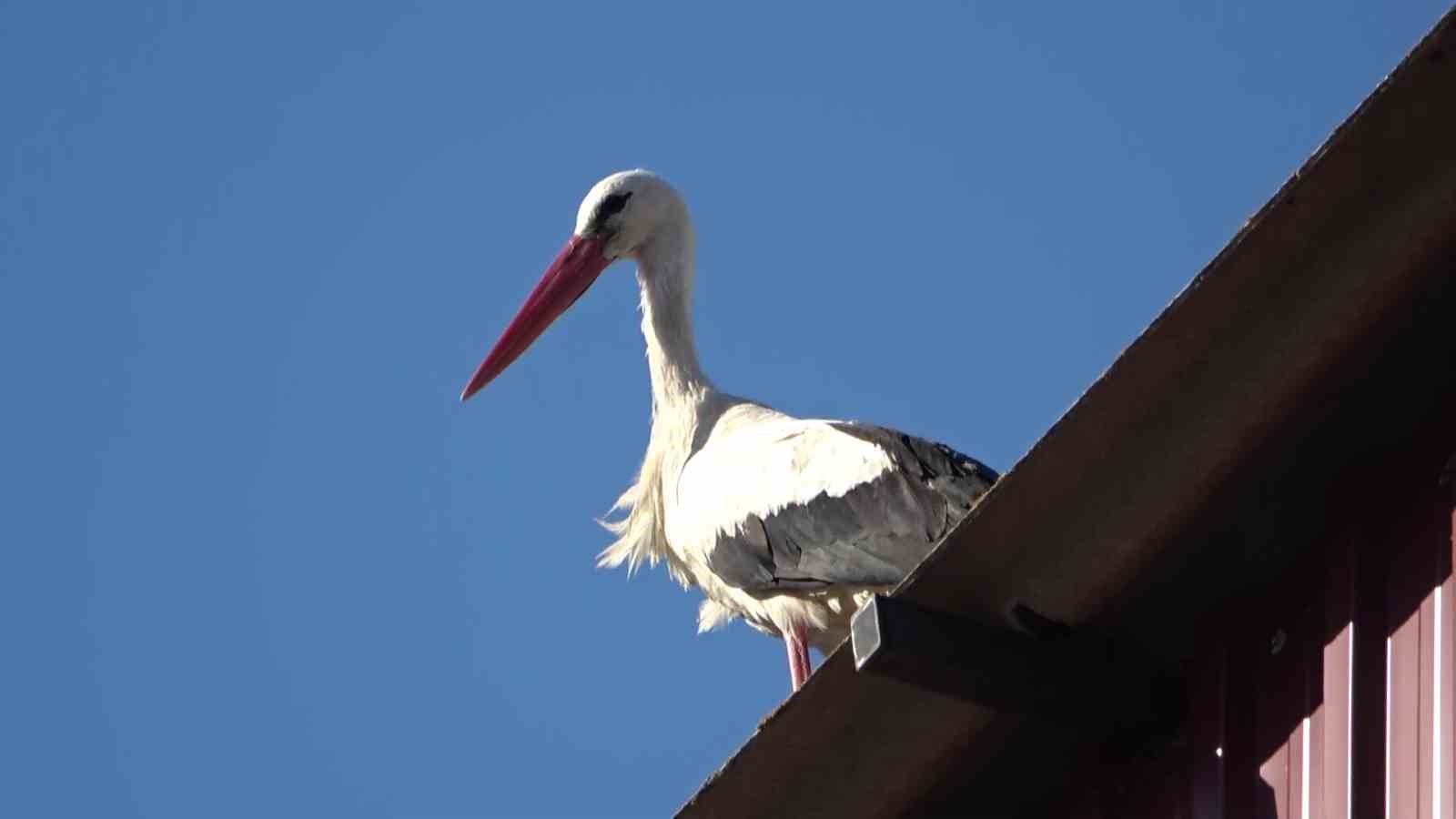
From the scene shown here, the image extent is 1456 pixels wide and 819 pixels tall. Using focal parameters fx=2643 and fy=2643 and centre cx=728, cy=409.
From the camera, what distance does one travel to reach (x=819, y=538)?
8.53 m

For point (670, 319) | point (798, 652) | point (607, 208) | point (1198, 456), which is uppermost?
point (607, 208)

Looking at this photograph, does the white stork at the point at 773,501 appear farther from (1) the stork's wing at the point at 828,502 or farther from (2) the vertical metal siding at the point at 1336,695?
(2) the vertical metal siding at the point at 1336,695

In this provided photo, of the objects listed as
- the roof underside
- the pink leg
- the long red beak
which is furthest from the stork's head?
the roof underside

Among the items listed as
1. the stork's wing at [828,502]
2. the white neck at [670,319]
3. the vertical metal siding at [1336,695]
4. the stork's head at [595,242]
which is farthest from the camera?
the stork's head at [595,242]

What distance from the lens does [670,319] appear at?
33.5 ft

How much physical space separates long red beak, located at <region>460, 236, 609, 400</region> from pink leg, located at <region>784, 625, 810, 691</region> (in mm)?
2355

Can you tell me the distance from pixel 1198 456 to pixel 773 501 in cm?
483

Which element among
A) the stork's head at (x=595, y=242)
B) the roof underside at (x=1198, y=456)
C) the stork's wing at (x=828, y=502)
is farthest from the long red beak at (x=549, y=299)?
the roof underside at (x=1198, y=456)

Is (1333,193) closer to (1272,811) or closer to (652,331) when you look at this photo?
(1272,811)

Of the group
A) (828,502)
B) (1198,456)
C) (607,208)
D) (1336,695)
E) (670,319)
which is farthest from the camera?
(607,208)

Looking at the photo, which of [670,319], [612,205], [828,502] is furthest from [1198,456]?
[612,205]

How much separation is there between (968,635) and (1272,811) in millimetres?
537

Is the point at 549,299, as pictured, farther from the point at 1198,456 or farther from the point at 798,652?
the point at 1198,456

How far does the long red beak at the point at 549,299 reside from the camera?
10633 mm
